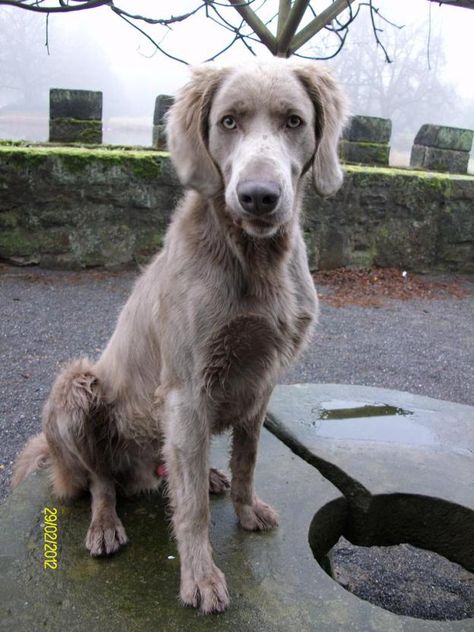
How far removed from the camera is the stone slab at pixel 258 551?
74.4 inches

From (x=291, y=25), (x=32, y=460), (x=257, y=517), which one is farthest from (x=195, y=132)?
(x=32, y=460)

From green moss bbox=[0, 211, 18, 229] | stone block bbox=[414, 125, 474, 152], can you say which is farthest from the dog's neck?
stone block bbox=[414, 125, 474, 152]

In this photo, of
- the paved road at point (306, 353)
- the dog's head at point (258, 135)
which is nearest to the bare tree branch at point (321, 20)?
the dog's head at point (258, 135)

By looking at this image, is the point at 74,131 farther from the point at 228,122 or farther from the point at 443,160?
the point at 228,122

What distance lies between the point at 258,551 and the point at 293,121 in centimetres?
151

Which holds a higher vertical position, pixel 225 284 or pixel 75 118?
pixel 75 118

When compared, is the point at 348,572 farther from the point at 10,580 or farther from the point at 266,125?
the point at 266,125

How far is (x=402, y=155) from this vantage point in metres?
12.8

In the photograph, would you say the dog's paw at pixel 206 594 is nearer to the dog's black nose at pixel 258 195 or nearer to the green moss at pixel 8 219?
the dog's black nose at pixel 258 195

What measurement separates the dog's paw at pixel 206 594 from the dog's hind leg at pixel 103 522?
1.07 ft

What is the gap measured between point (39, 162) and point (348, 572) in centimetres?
572

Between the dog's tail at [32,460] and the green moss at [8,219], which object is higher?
the green moss at [8,219]

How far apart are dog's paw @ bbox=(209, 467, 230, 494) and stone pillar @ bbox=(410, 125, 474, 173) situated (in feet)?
32.0

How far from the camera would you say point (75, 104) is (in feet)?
30.3
